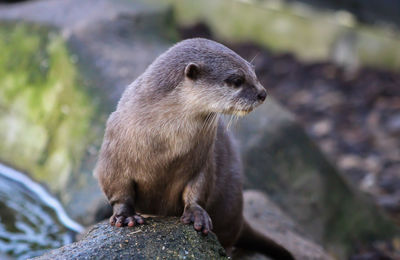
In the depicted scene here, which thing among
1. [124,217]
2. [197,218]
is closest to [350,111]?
[197,218]

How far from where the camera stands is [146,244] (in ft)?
7.35

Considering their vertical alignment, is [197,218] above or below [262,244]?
above

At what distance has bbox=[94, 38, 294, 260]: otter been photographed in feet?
7.94

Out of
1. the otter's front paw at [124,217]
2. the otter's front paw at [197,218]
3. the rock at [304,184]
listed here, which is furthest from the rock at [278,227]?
the otter's front paw at [124,217]

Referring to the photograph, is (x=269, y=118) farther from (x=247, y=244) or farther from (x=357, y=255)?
(x=247, y=244)

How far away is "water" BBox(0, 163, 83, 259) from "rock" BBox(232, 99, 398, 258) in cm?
135

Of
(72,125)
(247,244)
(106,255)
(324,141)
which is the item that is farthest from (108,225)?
(324,141)

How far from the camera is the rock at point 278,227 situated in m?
3.36

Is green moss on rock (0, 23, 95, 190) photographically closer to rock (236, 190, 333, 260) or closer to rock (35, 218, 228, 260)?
rock (236, 190, 333, 260)

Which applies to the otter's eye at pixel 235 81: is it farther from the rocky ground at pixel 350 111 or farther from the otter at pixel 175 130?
A: the rocky ground at pixel 350 111

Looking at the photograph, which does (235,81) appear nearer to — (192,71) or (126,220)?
(192,71)

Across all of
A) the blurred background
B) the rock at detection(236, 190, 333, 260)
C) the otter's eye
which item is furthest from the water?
the otter's eye

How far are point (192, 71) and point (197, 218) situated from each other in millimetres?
606

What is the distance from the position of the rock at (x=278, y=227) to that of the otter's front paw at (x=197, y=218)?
89 centimetres
